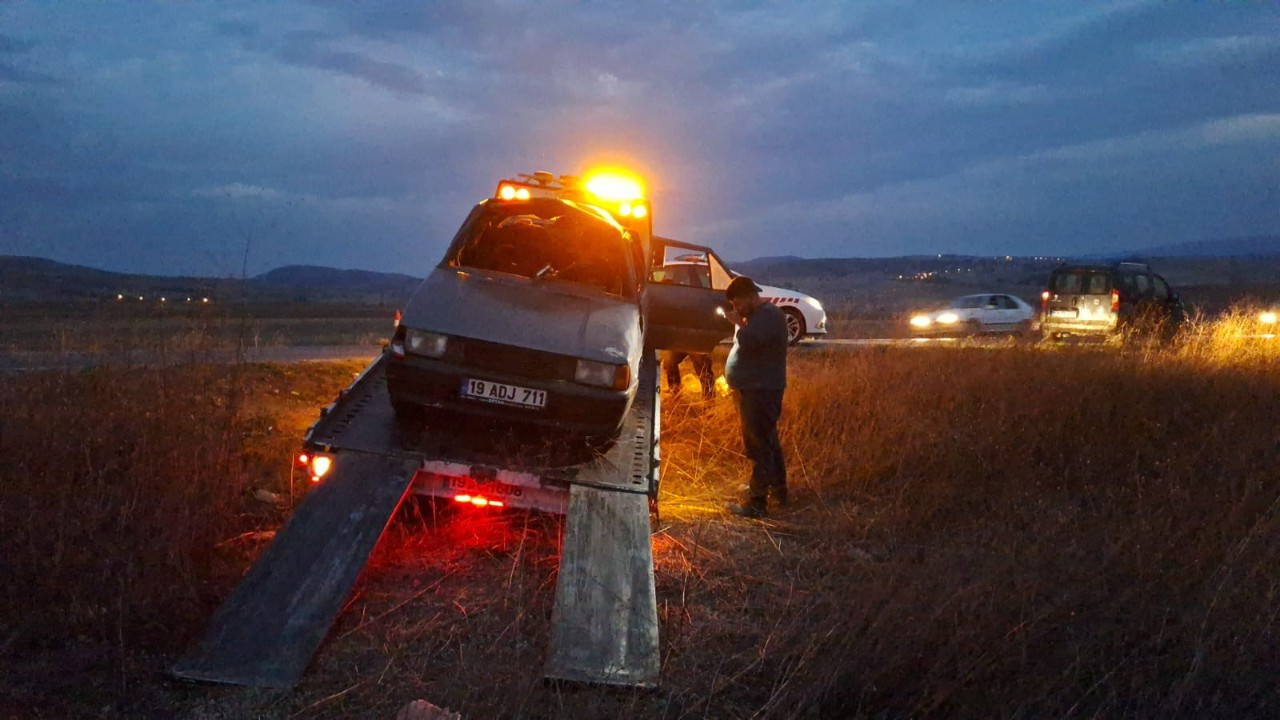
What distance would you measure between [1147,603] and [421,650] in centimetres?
401

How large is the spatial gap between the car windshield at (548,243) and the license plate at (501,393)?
65.9 inches

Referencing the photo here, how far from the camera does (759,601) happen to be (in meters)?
5.20

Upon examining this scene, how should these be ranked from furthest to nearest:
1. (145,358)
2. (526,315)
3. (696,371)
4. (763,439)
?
(696,371) < (145,358) < (763,439) < (526,315)

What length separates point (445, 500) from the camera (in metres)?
6.36

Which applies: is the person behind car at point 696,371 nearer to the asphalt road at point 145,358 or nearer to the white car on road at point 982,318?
the asphalt road at point 145,358

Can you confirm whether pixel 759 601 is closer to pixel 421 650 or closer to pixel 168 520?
pixel 421 650

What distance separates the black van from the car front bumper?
1510 cm

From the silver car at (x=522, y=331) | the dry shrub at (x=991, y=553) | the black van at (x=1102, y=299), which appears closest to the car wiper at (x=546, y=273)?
the silver car at (x=522, y=331)

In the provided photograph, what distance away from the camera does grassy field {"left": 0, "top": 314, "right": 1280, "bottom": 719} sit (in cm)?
395

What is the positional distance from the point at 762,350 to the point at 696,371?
3.24 m

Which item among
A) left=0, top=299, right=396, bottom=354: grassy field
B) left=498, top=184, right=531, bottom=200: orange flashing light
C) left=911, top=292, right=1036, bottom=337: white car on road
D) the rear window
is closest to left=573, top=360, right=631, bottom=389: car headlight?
left=498, top=184, right=531, bottom=200: orange flashing light

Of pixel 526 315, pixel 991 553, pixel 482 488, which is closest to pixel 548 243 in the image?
pixel 526 315

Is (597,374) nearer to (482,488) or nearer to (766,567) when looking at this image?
(482,488)

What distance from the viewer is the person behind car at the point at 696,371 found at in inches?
384
